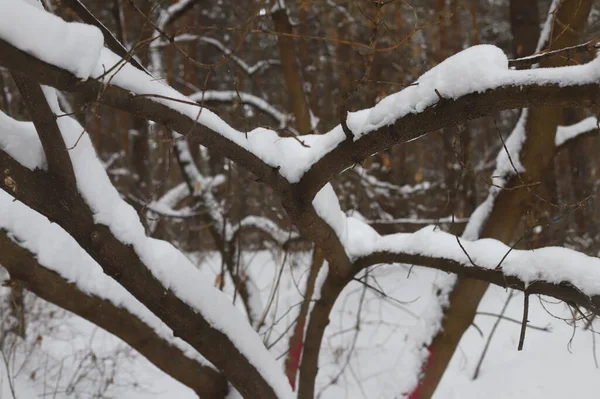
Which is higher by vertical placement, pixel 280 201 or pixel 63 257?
pixel 280 201

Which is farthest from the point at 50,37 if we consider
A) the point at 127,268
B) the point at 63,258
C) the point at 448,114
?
the point at 63,258

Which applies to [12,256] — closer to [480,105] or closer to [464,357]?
[480,105]

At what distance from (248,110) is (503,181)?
11.7 feet

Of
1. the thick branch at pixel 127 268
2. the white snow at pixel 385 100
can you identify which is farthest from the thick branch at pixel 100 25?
the thick branch at pixel 127 268

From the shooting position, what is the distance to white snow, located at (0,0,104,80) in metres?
1.26

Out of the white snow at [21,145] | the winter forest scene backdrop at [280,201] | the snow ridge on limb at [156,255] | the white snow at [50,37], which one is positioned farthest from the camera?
the snow ridge on limb at [156,255]

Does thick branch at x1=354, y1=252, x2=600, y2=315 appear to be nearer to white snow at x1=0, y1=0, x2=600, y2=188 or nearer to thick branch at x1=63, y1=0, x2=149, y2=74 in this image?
white snow at x1=0, y1=0, x2=600, y2=188

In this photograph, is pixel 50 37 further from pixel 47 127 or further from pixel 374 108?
pixel 374 108

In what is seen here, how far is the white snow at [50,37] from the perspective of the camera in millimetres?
1263

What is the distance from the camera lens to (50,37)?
133 cm

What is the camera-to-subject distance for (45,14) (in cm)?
135

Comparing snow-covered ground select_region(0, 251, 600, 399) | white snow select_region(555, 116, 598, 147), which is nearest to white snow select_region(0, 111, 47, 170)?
snow-covered ground select_region(0, 251, 600, 399)

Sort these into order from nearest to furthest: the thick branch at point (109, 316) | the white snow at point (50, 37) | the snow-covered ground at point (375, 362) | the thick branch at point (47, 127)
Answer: the white snow at point (50, 37) → the thick branch at point (47, 127) → the thick branch at point (109, 316) → the snow-covered ground at point (375, 362)

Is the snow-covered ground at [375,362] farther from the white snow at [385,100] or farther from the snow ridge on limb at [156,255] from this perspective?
the white snow at [385,100]
